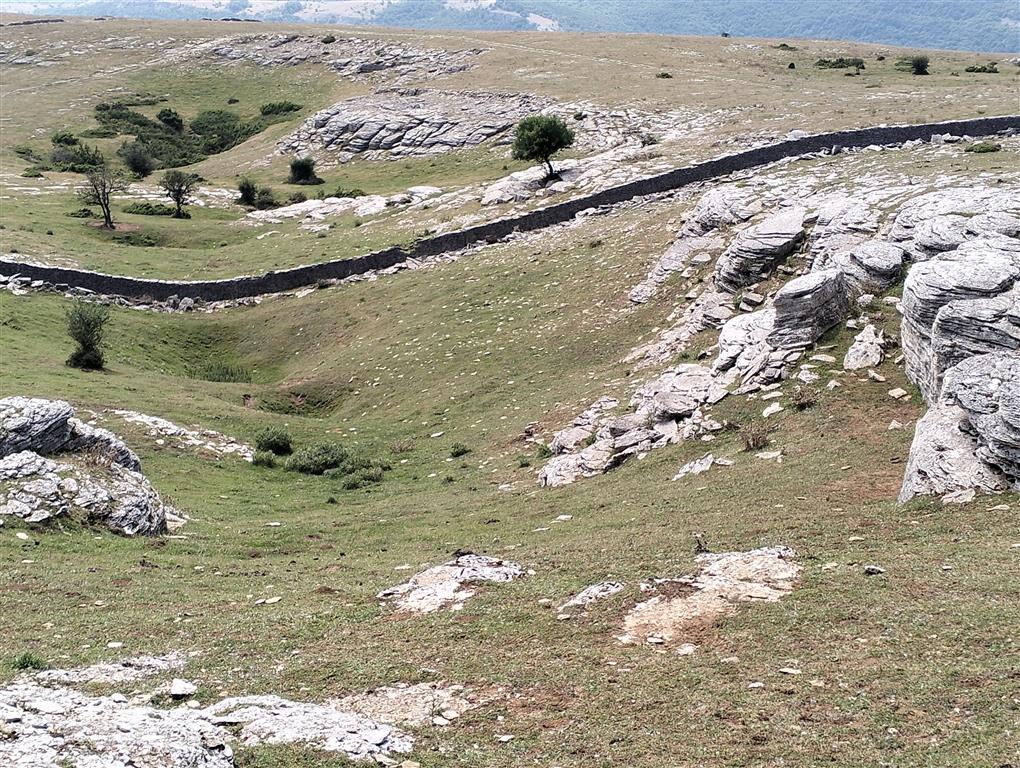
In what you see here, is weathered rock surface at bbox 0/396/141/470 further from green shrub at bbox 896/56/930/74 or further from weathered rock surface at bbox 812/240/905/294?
green shrub at bbox 896/56/930/74

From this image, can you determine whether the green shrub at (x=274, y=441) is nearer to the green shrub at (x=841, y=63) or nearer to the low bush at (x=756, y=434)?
the low bush at (x=756, y=434)

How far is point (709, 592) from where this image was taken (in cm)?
1642

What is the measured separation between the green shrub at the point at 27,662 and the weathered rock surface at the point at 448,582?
6717 mm

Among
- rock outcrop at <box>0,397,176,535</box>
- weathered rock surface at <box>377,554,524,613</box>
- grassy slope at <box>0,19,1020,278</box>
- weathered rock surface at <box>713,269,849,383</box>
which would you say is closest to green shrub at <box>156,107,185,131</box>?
grassy slope at <box>0,19,1020,278</box>

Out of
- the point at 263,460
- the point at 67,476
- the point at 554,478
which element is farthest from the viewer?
the point at 263,460

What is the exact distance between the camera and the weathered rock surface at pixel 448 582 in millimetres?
17938

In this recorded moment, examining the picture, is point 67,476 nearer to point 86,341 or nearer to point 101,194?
point 86,341

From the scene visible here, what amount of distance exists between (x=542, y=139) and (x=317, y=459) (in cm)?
4345

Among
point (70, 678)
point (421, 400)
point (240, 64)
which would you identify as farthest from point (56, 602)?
point (240, 64)

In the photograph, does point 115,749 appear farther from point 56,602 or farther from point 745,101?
point 745,101

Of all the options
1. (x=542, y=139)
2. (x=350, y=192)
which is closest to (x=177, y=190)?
(x=350, y=192)

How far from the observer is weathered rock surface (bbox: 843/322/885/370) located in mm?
27688

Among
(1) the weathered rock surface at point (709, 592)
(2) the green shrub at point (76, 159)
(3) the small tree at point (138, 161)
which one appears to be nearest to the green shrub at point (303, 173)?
(3) the small tree at point (138, 161)

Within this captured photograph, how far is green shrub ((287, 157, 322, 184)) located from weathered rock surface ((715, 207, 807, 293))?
64.6 meters
